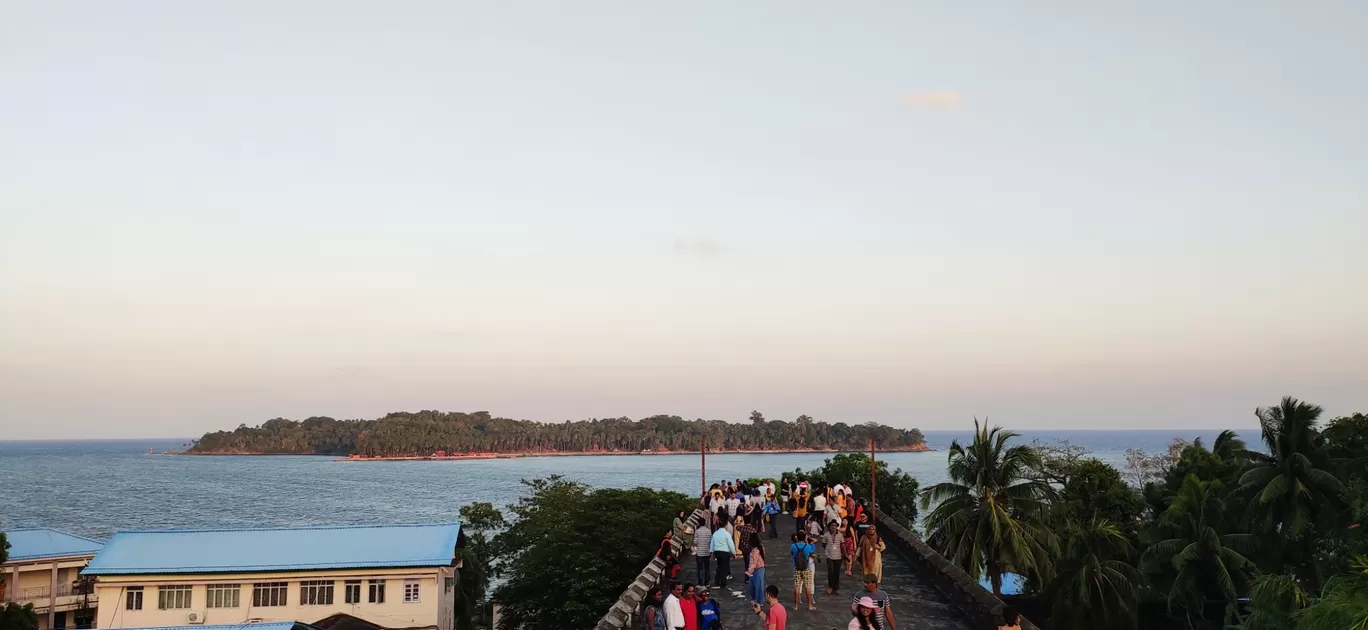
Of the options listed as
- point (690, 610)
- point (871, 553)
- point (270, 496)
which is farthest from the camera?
point (270, 496)

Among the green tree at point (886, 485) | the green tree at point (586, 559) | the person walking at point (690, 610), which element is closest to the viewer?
the person walking at point (690, 610)

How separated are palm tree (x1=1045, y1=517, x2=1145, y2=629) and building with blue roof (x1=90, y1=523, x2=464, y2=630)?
22086mm

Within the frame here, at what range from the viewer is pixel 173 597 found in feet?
118

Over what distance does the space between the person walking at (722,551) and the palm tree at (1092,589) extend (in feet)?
48.6

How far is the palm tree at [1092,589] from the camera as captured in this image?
29.6m

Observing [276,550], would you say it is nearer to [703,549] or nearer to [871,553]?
[703,549]

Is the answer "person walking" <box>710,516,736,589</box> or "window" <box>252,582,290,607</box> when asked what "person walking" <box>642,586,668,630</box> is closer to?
"person walking" <box>710,516,736,589</box>

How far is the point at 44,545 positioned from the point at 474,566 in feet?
63.1

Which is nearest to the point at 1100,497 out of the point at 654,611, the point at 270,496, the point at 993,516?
the point at 993,516

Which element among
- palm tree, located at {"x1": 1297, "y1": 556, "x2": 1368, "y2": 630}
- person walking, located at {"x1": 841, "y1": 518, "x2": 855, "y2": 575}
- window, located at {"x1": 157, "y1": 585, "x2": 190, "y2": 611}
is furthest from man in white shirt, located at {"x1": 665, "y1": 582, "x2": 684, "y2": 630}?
window, located at {"x1": 157, "y1": 585, "x2": 190, "y2": 611}

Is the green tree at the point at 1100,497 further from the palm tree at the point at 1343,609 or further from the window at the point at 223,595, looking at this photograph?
the window at the point at 223,595

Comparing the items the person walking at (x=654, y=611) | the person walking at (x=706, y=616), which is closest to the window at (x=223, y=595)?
the person walking at (x=654, y=611)

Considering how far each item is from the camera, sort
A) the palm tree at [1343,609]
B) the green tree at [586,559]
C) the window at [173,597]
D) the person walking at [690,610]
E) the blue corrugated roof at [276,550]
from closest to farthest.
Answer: the palm tree at [1343,609] → the person walking at [690,610] → the window at [173,597] → the blue corrugated roof at [276,550] → the green tree at [586,559]

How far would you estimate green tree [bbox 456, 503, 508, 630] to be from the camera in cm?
4409
